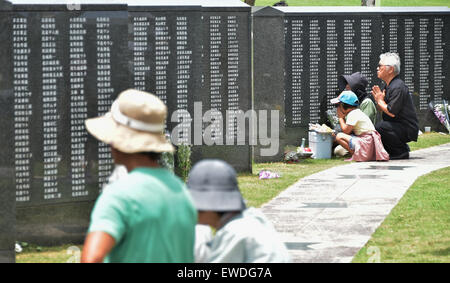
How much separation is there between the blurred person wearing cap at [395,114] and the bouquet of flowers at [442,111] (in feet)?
11.1

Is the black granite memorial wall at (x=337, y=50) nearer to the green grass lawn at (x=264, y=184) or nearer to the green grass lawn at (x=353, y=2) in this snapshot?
the green grass lawn at (x=264, y=184)

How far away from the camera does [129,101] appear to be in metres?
3.75

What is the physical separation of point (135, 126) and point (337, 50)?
1235cm

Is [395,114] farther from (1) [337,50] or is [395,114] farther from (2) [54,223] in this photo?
(2) [54,223]

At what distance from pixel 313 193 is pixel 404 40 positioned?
7230 mm

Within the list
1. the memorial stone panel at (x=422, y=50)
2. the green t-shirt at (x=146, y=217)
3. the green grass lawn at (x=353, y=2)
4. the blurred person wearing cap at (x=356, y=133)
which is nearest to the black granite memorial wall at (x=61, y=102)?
the green t-shirt at (x=146, y=217)

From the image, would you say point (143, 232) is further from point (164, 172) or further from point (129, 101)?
point (129, 101)

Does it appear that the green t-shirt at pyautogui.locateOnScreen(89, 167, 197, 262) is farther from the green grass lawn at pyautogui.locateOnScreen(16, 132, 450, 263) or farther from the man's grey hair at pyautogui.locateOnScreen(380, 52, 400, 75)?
the man's grey hair at pyautogui.locateOnScreen(380, 52, 400, 75)

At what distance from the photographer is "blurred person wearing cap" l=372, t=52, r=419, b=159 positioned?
14078mm

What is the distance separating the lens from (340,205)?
32.6 feet

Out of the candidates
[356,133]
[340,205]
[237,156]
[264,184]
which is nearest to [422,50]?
[356,133]

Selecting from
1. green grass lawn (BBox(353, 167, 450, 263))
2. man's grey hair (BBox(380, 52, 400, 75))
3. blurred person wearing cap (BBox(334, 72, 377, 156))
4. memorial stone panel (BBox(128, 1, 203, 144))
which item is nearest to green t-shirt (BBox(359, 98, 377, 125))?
blurred person wearing cap (BBox(334, 72, 377, 156))

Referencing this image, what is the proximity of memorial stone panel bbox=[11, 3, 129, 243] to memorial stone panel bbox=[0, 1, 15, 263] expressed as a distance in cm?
76
